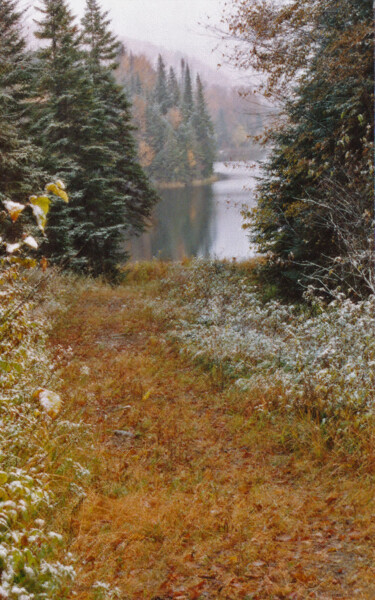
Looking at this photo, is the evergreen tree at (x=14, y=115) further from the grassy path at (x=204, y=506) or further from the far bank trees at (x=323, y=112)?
the grassy path at (x=204, y=506)

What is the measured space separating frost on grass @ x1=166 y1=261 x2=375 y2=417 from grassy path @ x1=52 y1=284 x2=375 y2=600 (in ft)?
1.97

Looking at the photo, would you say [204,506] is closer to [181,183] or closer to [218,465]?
[218,465]

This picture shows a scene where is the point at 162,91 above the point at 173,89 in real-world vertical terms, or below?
below

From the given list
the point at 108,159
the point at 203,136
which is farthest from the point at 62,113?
the point at 203,136

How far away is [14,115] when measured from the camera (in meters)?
12.3

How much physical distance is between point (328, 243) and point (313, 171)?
216 cm

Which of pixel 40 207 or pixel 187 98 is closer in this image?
pixel 40 207

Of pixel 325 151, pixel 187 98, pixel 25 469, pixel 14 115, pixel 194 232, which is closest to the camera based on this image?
pixel 25 469

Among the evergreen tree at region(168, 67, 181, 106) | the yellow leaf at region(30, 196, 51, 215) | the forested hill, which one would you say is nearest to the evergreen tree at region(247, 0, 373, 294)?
the yellow leaf at region(30, 196, 51, 215)

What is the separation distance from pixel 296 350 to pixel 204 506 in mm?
3403

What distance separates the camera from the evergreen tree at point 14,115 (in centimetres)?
1155

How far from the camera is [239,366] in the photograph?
24.5 ft

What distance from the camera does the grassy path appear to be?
3.30 meters

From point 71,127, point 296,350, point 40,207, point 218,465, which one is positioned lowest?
point 218,465
